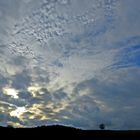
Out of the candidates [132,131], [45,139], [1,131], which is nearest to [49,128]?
[45,139]

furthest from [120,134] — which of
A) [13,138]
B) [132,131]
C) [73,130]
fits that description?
[13,138]

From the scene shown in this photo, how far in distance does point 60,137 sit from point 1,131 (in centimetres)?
514

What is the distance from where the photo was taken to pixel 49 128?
39.2m

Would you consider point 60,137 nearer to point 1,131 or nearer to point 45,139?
point 45,139

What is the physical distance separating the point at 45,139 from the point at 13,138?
9.13 ft

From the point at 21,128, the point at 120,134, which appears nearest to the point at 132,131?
the point at 120,134

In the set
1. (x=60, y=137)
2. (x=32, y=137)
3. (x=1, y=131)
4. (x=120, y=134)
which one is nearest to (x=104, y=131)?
(x=120, y=134)

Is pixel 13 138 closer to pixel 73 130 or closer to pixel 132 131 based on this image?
pixel 73 130

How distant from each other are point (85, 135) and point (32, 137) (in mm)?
4619

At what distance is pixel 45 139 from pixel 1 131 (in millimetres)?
3872

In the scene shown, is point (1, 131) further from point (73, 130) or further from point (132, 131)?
point (132, 131)

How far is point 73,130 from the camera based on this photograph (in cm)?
3906

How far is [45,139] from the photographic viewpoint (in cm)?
3897

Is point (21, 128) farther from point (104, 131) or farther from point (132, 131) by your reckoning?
point (132, 131)
